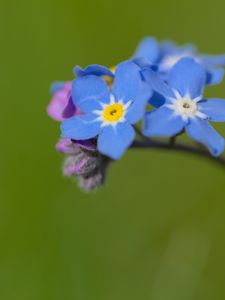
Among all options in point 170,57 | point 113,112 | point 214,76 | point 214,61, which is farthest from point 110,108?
point 170,57

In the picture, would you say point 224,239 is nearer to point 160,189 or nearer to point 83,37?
point 160,189

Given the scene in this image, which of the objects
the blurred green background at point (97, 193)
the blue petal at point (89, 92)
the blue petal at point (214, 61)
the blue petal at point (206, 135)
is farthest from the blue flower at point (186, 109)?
the blurred green background at point (97, 193)

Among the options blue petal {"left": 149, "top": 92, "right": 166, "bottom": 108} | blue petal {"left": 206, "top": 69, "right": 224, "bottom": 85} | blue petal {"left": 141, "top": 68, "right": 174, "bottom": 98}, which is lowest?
blue petal {"left": 149, "top": 92, "right": 166, "bottom": 108}

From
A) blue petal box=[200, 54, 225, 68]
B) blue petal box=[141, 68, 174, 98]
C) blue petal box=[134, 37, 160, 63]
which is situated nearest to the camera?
blue petal box=[141, 68, 174, 98]

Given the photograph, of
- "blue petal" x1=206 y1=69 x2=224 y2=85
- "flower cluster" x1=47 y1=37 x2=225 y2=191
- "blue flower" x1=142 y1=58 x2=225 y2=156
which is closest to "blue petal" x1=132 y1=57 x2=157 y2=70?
"flower cluster" x1=47 y1=37 x2=225 y2=191

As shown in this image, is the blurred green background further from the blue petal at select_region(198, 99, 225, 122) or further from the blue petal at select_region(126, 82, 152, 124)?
the blue petal at select_region(126, 82, 152, 124)

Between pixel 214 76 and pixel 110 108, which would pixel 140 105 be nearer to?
pixel 110 108
